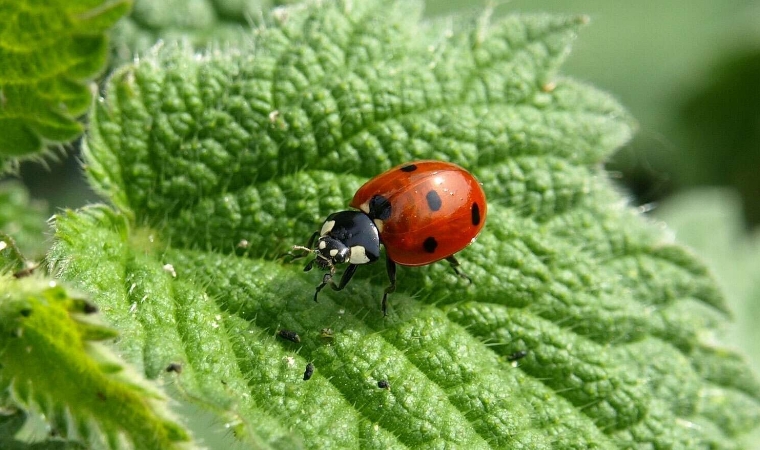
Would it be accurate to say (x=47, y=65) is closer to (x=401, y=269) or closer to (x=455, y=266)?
(x=401, y=269)

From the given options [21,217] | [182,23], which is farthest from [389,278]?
[182,23]

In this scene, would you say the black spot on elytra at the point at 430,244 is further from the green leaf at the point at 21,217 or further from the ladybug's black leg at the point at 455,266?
the green leaf at the point at 21,217

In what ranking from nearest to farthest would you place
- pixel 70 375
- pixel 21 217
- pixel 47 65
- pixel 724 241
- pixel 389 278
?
pixel 70 375, pixel 47 65, pixel 389 278, pixel 21 217, pixel 724 241

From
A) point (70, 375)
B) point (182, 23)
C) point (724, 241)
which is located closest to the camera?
point (70, 375)

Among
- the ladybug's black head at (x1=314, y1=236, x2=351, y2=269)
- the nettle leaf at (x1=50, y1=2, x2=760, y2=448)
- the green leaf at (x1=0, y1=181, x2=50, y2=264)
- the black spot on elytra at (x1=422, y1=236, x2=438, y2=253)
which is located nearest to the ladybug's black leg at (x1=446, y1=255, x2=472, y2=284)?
the nettle leaf at (x1=50, y1=2, x2=760, y2=448)

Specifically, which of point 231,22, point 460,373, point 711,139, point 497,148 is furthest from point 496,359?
point 711,139

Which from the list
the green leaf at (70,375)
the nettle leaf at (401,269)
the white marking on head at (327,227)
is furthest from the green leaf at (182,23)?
the green leaf at (70,375)

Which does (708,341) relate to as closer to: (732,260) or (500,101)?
(500,101)

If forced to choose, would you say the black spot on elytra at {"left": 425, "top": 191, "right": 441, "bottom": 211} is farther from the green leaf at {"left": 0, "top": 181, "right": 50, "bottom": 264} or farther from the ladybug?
the green leaf at {"left": 0, "top": 181, "right": 50, "bottom": 264}
